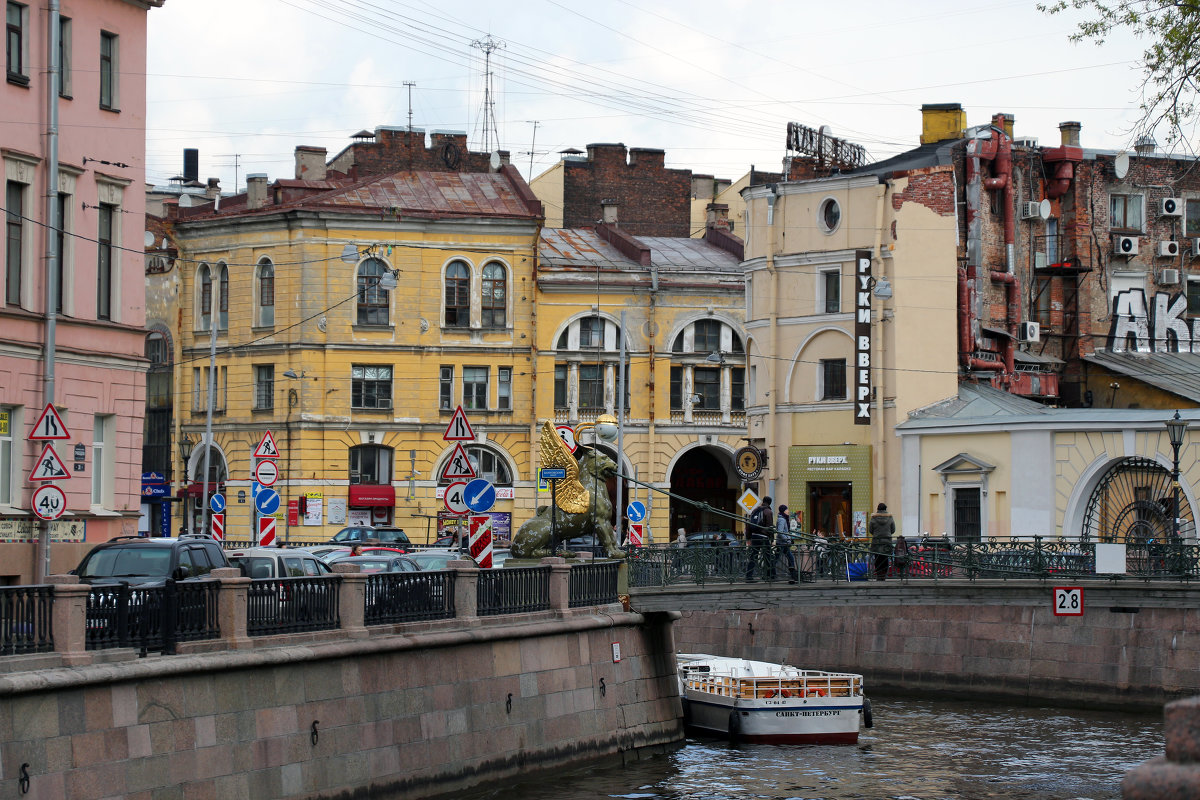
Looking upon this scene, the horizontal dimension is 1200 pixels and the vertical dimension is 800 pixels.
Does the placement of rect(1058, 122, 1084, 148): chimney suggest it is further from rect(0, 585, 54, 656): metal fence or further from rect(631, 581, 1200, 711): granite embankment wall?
rect(0, 585, 54, 656): metal fence

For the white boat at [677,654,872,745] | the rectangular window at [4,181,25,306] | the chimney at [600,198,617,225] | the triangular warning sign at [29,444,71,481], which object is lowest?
the white boat at [677,654,872,745]

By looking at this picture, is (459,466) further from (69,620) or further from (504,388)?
(504,388)

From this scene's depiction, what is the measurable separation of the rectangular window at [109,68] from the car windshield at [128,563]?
1203cm


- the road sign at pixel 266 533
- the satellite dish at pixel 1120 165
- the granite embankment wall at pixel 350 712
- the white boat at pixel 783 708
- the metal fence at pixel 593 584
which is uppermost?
the satellite dish at pixel 1120 165

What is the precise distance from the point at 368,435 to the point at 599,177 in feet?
59.5

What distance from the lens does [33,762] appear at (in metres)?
16.2

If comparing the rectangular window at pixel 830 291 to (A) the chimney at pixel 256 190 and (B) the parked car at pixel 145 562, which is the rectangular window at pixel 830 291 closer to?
(A) the chimney at pixel 256 190

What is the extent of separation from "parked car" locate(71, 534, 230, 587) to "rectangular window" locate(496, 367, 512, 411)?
4036cm

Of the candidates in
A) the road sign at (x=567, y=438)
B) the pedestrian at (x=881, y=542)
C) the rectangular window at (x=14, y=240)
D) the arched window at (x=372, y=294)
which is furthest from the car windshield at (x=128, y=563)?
A: the arched window at (x=372, y=294)

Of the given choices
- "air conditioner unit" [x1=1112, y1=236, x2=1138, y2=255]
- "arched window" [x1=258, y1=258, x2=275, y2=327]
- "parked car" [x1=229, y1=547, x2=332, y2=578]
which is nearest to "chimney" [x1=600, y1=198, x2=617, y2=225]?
"arched window" [x1=258, y1=258, x2=275, y2=327]

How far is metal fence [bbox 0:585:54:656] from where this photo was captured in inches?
650

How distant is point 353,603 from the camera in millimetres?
21859

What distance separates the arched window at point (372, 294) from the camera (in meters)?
61.2

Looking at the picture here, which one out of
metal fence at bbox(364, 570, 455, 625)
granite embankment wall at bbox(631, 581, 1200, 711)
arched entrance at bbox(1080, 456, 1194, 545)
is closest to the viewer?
metal fence at bbox(364, 570, 455, 625)
